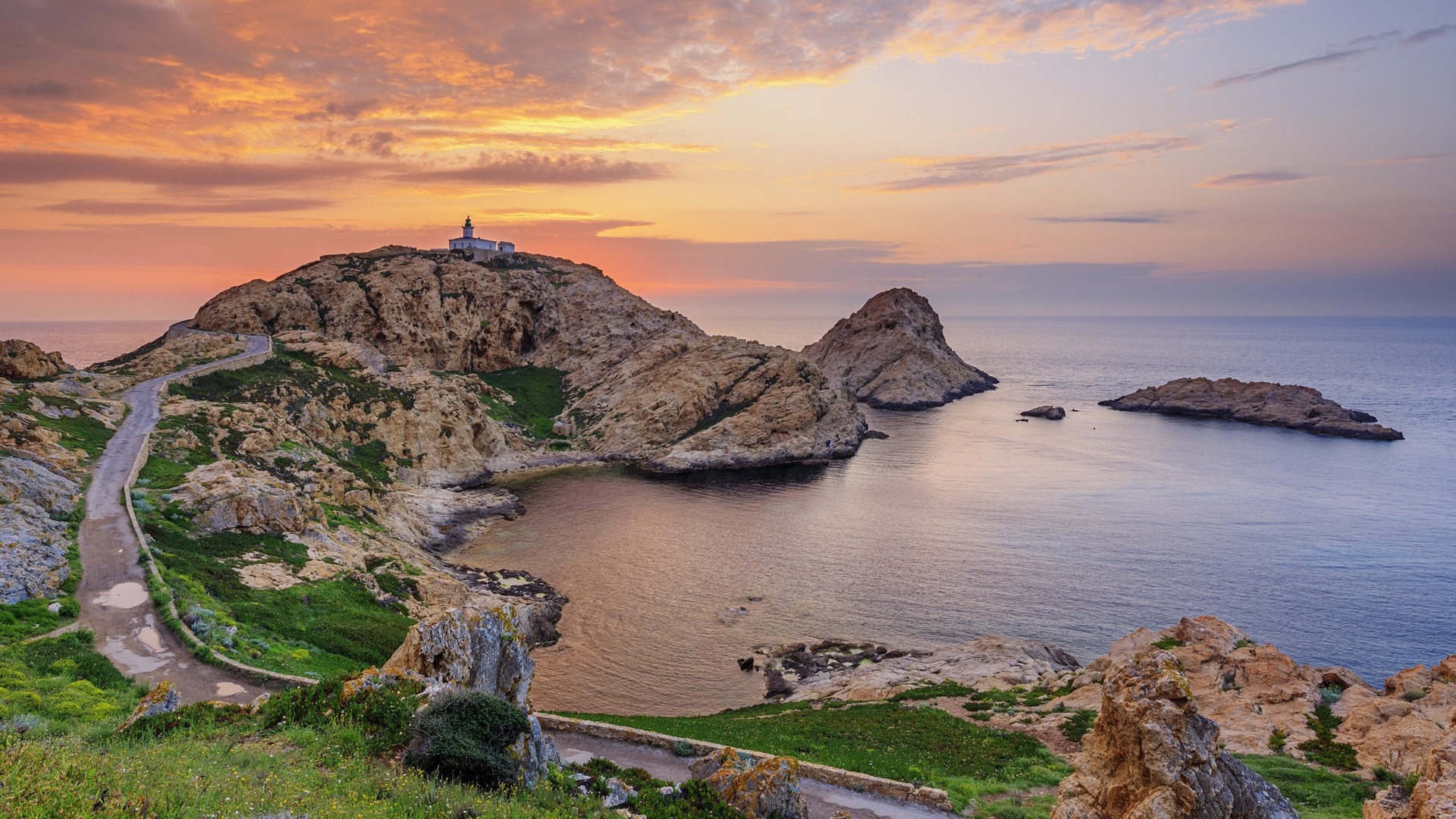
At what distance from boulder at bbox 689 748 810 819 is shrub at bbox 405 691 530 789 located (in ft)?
16.3

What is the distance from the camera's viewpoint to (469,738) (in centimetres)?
1505

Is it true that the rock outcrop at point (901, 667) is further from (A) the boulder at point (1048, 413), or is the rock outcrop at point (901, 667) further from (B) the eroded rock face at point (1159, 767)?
(A) the boulder at point (1048, 413)

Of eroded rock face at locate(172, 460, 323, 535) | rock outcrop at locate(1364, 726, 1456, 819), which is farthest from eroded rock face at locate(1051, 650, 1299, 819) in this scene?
eroded rock face at locate(172, 460, 323, 535)

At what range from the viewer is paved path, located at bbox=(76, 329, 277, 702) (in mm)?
22406

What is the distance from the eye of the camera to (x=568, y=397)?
121500 mm

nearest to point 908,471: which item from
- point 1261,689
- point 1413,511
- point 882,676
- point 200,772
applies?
point 1413,511

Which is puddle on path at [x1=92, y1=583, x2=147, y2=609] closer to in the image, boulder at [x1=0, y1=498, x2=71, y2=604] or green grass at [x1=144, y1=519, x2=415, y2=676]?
green grass at [x1=144, y1=519, x2=415, y2=676]

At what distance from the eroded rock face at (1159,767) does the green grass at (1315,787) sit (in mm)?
5539

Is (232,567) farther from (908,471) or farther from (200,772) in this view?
(908,471)

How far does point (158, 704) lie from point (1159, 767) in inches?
920

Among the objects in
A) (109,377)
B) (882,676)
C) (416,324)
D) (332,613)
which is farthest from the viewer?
(416,324)

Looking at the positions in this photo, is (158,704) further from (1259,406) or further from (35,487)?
(1259,406)

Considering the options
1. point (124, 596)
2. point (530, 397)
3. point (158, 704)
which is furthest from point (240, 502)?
point (530, 397)

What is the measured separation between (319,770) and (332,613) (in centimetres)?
2383
